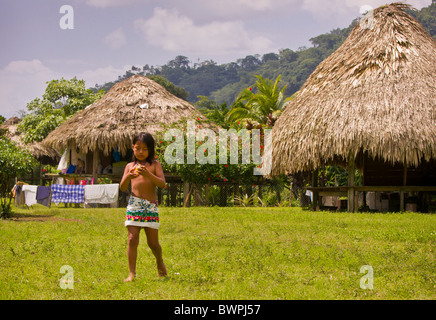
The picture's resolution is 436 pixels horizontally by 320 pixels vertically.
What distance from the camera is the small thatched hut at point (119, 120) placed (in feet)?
63.7

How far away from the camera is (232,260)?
6.45 meters

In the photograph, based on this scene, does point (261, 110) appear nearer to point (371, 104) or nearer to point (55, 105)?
point (371, 104)

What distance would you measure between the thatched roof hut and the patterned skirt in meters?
20.1

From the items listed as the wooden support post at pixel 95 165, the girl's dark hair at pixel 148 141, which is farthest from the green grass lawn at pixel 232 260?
Result: the wooden support post at pixel 95 165

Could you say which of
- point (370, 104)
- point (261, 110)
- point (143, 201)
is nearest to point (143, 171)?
point (143, 201)

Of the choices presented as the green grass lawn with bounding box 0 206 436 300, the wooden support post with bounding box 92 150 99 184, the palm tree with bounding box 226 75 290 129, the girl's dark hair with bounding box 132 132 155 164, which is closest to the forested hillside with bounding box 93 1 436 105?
the palm tree with bounding box 226 75 290 129

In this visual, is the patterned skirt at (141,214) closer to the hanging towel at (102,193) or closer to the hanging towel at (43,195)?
the hanging towel at (102,193)

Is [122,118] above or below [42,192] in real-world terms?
above

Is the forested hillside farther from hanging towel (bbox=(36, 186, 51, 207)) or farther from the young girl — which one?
the young girl

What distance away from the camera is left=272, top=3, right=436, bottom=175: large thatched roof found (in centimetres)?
1334

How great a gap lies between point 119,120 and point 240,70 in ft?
267

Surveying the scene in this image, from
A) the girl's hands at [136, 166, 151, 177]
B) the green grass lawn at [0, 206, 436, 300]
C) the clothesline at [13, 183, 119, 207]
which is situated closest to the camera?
the green grass lawn at [0, 206, 436, 300]
